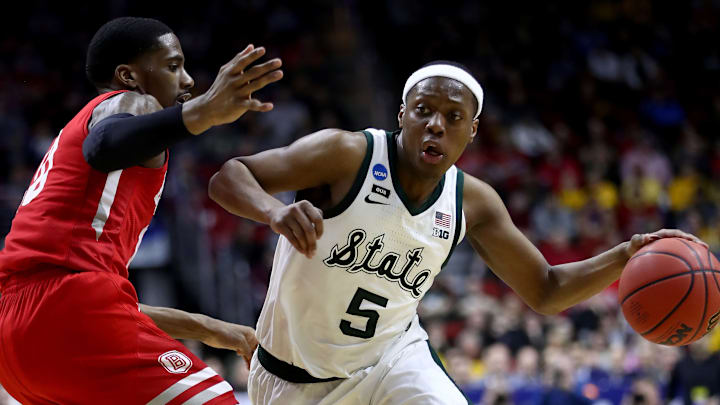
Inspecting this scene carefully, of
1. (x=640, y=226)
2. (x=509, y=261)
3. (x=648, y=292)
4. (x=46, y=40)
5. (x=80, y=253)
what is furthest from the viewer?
(x=46, y=40)

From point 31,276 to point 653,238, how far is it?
271 cm

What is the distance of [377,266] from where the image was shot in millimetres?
3846

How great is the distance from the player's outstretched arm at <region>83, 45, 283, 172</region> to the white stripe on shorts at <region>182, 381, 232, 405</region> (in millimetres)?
863

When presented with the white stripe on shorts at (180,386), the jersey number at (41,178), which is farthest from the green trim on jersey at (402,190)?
the jersey number at (41,178)

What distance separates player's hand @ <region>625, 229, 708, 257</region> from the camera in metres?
3.98

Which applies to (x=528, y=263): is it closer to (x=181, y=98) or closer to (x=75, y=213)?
(x=181, y=98)

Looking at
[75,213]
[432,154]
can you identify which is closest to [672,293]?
[432,154]

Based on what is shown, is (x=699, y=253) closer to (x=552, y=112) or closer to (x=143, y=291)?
(x=143, y=291)

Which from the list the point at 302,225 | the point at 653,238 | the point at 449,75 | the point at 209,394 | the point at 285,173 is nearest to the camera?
the point at 302,225

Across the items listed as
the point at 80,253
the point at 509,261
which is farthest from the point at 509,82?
the point at 80,253

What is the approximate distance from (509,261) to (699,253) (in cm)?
89

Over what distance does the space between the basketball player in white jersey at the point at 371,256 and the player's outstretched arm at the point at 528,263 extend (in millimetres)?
104

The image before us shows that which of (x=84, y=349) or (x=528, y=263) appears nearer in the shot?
(x=84, y=349)

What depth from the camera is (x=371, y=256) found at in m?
3.83
